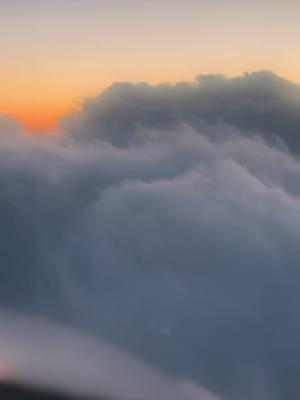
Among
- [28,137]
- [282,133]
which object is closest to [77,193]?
[28,137]

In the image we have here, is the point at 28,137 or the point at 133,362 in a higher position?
the point at 28,137

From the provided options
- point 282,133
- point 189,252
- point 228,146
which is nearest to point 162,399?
point 189,252

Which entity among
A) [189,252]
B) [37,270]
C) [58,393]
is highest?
[189,252]

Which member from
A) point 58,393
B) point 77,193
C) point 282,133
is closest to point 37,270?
point 77,193

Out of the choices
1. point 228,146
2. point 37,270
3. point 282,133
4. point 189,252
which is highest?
point 282,133

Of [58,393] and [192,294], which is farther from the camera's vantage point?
[58,393]

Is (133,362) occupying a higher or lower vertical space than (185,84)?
lower

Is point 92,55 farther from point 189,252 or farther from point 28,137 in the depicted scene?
point 189,252

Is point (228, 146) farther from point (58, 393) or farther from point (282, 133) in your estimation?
point (58, 393)
